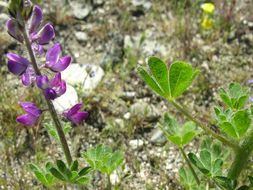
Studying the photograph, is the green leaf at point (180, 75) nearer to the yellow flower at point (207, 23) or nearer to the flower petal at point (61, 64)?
the flower petal at point (61, 64)

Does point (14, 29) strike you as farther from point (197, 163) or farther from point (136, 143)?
point (136, 143)

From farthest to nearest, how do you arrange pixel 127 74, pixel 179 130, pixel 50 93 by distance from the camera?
A: pixel 127 74 < pixel 179 130 < pixel 50 93

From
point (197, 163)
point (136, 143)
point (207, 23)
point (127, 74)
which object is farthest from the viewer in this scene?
point (207, 23)

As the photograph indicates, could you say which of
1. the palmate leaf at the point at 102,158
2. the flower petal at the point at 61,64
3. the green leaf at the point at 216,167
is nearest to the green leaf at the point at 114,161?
the palmate leaf at the point at 102,158

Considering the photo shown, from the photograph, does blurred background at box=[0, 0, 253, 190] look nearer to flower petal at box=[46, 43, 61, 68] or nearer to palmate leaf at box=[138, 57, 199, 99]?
flower petal at box=[46, 43, 61, 68]

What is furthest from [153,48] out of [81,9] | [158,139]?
[158,139]

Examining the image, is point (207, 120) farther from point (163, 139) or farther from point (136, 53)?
point (136, 53)

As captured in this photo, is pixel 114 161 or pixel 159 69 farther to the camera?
pixel 114 161
